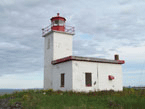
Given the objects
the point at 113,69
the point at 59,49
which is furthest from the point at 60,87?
the point at 113,69

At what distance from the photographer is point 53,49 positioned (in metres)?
20.0

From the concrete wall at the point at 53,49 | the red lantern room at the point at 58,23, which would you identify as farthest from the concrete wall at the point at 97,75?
the red lantern room at the point at 58,23

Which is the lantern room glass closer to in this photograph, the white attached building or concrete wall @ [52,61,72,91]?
the white attached building

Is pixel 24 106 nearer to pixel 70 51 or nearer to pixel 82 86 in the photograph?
pixel 82 86

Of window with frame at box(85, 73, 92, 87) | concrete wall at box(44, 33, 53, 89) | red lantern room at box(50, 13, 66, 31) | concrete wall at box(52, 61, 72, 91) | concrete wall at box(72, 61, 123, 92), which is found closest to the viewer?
concrete wall at box(72, 61, 123, 92)

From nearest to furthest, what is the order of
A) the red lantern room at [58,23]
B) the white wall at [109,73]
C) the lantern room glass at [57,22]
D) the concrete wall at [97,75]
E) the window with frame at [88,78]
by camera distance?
1. the concrete wall at [97,75]
2. the window with frame at [88,78]
3. the white wall at [109,73]
4. the red lantern room at [58,23]
5. the lantern room glass at [57,22]

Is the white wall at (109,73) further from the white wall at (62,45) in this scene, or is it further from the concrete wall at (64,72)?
the white wall at (62,45)

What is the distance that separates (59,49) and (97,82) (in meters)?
5.81

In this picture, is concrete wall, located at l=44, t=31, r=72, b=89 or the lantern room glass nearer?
concrete wall, located at l=44, t=31, r=72, b=89

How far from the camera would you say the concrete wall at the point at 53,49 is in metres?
20.1

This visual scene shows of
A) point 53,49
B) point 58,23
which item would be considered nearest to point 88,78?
point 53,49

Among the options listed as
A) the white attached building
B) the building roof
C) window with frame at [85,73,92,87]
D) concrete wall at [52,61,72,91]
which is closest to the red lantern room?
the white attached building

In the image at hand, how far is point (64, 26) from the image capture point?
21.4 metres

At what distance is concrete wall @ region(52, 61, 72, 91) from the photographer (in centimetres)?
1684
